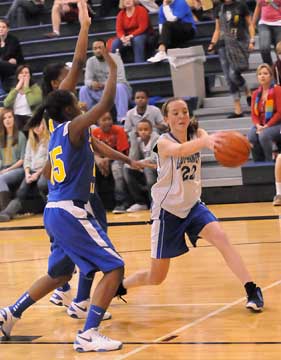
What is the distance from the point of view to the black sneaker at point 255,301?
19.7 feet

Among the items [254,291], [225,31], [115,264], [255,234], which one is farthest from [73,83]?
[225,31]

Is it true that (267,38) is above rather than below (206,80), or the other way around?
above

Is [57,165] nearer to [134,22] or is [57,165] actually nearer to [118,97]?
[118,97]

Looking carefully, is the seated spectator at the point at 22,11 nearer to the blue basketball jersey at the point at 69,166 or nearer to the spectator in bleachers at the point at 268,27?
the spectator in bleachers at the point at 268,27

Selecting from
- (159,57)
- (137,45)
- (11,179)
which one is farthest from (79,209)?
(137,45)

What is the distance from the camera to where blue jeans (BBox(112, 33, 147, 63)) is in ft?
48.3

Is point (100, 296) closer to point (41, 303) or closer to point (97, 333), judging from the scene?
point (97, 333)

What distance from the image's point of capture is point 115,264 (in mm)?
5398

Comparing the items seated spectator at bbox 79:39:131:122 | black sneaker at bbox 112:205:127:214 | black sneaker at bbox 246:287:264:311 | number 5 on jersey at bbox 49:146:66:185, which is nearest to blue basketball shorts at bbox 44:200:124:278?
number 5 on jersey at bbox 49:146:66:185

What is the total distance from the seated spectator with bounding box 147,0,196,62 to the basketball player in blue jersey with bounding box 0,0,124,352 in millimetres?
8843

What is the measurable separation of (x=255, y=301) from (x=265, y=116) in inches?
257

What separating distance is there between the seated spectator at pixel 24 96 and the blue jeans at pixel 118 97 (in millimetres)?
708

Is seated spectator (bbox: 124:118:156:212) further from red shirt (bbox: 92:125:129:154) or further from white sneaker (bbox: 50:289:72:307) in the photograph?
white sneaker (bbox: 50:289:72:307)

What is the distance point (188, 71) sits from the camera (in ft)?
45.8
